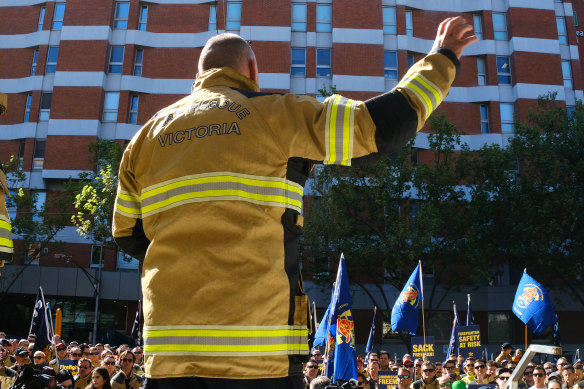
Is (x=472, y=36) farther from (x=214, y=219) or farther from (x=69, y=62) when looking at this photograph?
(x=69, y=62)

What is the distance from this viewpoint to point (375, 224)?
27969mm

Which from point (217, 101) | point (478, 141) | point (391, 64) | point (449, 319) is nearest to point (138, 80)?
point (391, 64)

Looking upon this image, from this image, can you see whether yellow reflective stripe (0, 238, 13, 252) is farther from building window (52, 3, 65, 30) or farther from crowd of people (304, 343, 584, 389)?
building window (52, 3, 65, 30)

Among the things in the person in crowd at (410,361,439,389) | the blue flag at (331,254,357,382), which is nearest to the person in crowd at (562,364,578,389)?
the person in crowd at (410,361,439,389)

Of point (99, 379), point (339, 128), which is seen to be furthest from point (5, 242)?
point (99, 379)

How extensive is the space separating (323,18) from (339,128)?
111 feet

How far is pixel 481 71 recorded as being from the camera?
34.8 m

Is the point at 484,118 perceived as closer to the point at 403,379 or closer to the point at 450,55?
the point at 403,379

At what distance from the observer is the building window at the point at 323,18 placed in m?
34.4

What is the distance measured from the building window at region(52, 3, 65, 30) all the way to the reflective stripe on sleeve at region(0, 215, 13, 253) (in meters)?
34.1

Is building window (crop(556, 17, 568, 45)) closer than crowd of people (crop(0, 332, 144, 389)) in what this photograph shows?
No

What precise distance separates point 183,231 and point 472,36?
150 centimetres

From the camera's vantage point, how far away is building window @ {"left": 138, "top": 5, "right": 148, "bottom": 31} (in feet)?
115

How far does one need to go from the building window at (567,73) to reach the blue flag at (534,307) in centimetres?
2512
